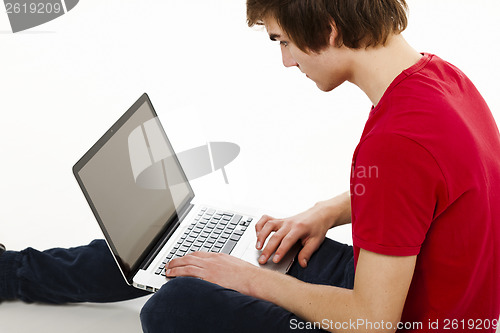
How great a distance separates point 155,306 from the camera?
158 cm

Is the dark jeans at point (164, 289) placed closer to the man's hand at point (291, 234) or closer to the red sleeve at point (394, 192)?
the man's hand at point (291, 234)

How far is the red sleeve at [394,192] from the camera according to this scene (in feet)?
4.24

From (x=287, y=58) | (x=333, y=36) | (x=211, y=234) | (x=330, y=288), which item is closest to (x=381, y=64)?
(x=333, y=36)

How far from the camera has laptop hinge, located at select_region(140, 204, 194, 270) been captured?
5.98 ft

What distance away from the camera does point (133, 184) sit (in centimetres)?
184

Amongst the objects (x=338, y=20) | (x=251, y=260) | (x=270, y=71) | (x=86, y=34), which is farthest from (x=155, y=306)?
(x=86, y=34)

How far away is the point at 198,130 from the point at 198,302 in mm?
1645

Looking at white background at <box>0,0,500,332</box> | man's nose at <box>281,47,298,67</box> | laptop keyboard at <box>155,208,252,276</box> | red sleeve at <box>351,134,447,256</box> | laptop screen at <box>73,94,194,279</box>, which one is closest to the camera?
red sleeve at <box>351,134,447,256</box>

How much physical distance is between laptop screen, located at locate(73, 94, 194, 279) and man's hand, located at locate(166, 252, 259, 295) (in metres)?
0.15

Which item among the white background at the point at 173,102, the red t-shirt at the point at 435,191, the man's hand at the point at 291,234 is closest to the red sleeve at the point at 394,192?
the red t-shirt at the point at 435,191

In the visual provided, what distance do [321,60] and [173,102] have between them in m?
1.93

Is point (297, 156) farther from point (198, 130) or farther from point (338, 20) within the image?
point (338, 20)

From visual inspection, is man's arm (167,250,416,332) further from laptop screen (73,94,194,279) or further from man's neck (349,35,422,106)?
man's neck (349,35,422,106)

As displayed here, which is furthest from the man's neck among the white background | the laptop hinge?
the white background
